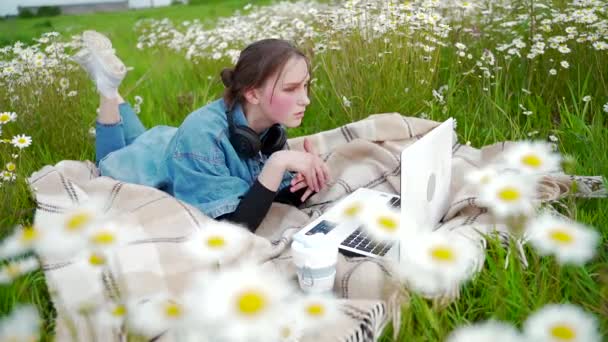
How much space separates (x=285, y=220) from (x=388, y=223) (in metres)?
1.17

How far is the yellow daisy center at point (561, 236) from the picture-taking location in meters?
1.06

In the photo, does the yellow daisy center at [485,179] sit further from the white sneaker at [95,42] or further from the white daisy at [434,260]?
the white sneaker at [95,42]

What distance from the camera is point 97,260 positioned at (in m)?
0.97

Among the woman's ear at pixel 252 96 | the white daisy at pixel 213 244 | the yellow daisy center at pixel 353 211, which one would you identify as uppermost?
the white daisy at pixel 213 244

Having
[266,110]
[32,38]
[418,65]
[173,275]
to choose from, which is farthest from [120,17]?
[173,275]

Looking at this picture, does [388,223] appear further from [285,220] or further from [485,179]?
[285,220]

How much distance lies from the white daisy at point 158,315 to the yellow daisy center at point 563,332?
52 centimetres

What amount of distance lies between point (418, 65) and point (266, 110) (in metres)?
1.23

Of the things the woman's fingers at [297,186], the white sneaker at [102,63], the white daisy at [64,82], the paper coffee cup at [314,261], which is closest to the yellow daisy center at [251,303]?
the paper coffee cup at [314,261]

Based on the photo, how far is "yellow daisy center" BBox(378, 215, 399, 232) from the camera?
1.14 metres

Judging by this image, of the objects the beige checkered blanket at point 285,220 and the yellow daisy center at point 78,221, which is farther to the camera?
the beige checkered blanket at point 285,220

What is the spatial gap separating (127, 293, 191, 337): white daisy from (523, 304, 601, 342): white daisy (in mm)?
496

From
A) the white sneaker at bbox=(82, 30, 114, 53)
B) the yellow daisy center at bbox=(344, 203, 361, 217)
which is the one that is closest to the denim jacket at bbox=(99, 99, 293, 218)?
the white sneaker at bbox=(82, 30, 114, 53)

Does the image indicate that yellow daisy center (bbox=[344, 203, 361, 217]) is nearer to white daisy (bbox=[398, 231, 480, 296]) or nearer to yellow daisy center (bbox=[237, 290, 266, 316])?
white daisy (bbox=[398, 231, 480, 296])
